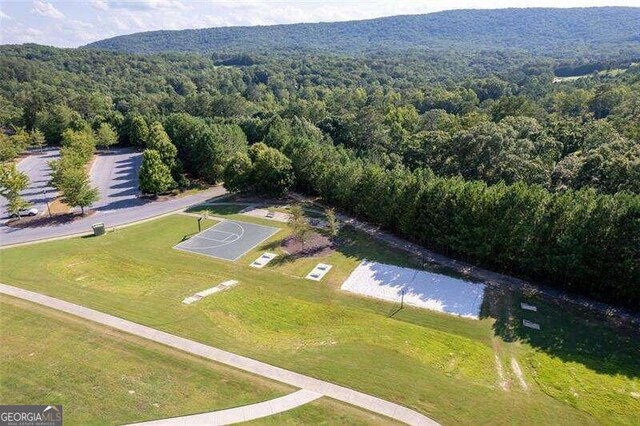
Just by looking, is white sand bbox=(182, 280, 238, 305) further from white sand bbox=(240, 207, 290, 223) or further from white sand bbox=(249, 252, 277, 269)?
white sand bbox=(240, 207, 290, 223)

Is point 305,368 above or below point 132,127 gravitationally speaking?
below

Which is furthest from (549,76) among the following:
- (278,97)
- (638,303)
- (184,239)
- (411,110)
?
(184,239)

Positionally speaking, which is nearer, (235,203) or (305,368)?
(305,368)

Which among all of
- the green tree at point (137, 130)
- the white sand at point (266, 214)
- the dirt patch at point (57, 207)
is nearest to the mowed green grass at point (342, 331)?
the white sand at point (266, 214)

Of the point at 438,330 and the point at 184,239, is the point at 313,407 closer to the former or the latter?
the point at 438,330

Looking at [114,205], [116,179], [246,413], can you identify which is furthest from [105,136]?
[246,413]

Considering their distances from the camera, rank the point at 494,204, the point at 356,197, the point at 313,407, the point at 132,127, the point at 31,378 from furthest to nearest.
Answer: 1. the point at 132,127
2. the point at 356,197
3. the point at 494,204
4. the point at 31,378
5. the point at 313,407
